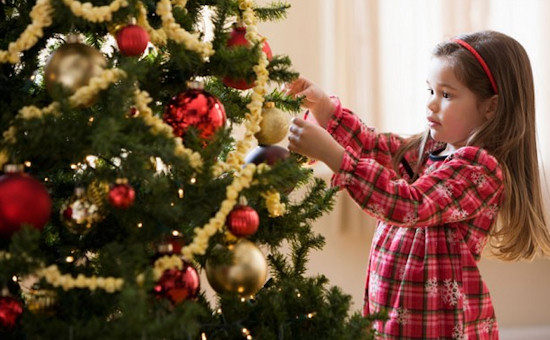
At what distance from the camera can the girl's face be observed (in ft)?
4.54

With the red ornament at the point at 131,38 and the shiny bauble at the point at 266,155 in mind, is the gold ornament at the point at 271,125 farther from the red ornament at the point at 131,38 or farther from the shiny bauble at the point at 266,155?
the red ornament at the point at 131,38

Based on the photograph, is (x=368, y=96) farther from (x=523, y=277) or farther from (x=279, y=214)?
(x=279, y=214)

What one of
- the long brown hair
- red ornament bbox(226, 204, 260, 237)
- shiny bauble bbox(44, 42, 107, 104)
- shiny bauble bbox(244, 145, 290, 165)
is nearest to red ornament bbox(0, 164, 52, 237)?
shiny bauble bbox(44, 42, 107, 104)

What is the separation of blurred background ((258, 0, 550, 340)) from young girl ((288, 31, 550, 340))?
55cm

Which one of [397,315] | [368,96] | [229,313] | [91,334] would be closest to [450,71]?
[397,315]

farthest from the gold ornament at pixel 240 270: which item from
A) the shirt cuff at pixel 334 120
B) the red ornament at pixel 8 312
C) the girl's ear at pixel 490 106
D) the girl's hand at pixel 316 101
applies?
the girl's ear at pixel 490 106

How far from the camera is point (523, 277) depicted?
7.22 feet

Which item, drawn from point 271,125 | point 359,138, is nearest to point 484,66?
point 359,138

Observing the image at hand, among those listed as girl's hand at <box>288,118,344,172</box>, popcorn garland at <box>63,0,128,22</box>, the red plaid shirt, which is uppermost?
popcorn garland at <box>63,0,128,22</box>

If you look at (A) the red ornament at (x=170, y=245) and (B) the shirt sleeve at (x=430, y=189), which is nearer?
(A) the red ornament at (x=170, y=245)

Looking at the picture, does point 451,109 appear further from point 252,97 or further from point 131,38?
point 131,38

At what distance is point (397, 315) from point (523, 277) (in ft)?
3.42

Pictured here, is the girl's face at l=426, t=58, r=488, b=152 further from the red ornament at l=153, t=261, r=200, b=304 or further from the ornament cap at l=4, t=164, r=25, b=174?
the ornament cap at l=4, t=164, r=25, b=174

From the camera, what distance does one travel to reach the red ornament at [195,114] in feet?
2.63
